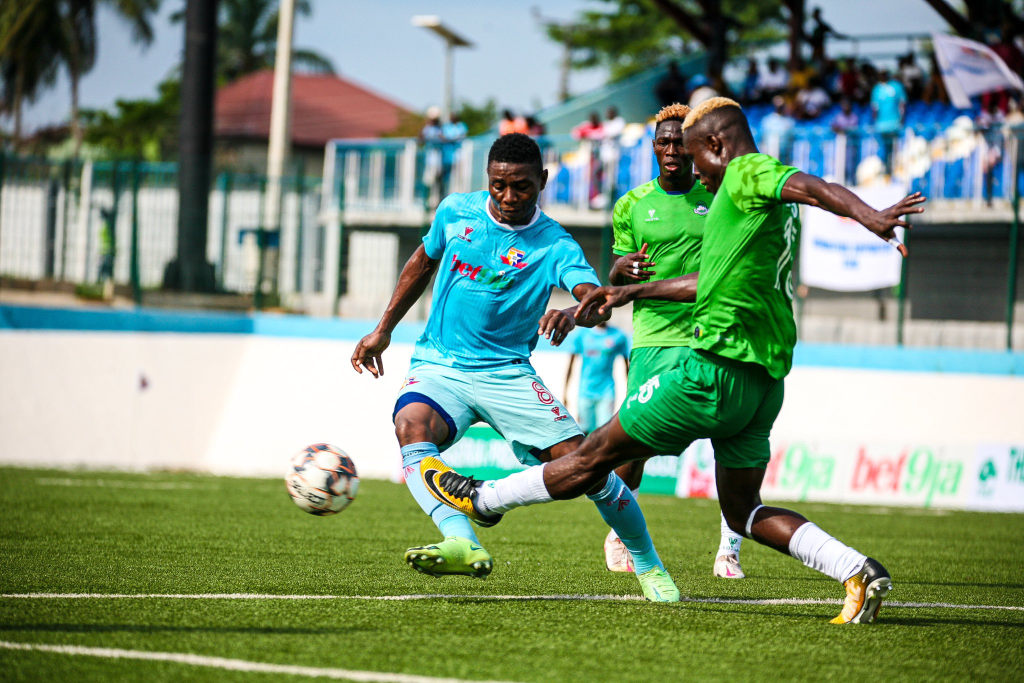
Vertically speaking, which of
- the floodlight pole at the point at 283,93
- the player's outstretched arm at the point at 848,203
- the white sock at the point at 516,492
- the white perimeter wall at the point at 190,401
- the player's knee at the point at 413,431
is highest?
the floodlight pole at the point at 283,93

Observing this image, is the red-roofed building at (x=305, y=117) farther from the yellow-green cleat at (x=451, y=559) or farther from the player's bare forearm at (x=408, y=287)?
the yellow-green cleat at (x=451, y=559)

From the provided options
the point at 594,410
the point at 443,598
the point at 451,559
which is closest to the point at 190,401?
the point at 594,410

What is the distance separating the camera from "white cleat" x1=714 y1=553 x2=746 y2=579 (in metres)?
6.66

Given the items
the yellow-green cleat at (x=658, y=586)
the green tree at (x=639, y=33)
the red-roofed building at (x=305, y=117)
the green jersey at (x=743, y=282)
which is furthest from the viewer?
the red-roofed building at (x=305, y=117)

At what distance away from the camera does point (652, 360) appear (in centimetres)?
621

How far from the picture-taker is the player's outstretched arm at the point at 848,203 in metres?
4.22

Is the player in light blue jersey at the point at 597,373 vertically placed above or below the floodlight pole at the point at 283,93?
below

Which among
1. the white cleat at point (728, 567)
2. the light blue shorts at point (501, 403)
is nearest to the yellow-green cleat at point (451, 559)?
the light blue shorts at point (501, 403)

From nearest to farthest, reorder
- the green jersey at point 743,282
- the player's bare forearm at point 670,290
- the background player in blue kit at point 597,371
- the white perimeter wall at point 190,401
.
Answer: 1. the green jersey at point 743,282
2. the player's bare forearm at point 670,290
3. the background player in blue kit at point 597,371
4. the white perimeter wall at point 190,401

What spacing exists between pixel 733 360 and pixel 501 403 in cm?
141

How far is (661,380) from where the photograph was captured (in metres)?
4.78

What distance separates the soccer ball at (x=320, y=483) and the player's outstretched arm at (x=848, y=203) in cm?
278

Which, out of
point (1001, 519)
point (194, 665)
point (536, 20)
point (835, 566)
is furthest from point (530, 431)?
point (536, 20)

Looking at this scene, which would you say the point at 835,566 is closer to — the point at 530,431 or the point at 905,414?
the point at 530,431
